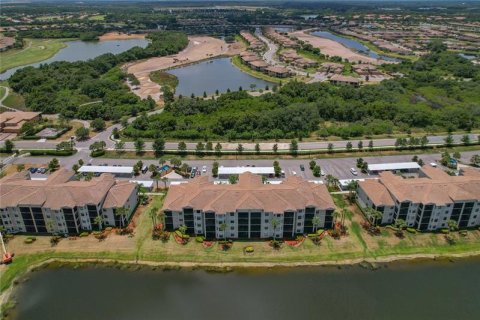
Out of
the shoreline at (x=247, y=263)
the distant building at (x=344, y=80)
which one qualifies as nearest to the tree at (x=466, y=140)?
the shoreline at (x=247, y=263)

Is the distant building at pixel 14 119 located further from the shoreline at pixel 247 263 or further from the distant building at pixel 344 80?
the distant building at pixel 344 80

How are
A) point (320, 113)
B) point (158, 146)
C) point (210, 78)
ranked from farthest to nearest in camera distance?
point (210, 78) → point (320, 113) → point (158, 146)

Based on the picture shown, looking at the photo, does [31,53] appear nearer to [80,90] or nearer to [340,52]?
[80,90]

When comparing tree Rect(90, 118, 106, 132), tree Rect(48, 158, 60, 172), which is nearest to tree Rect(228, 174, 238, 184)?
tree Rect(48, 158, 60, 172)

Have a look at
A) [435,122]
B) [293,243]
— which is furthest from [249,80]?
[293,243]

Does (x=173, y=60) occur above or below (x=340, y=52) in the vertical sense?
below

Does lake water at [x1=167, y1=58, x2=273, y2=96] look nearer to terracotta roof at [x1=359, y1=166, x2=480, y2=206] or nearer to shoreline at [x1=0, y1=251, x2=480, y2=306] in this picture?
terracotta roof at [x1=359, y1=166, x2=480, y2=206]

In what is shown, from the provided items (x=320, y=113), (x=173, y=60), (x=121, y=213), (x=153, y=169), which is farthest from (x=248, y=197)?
(x=173, y=60)
